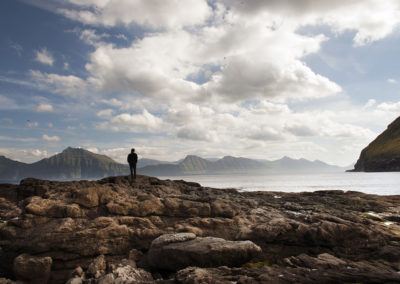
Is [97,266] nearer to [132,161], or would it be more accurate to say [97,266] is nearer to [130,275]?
[130,275]

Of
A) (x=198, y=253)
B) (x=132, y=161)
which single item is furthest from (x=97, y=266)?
(x=132, y=161)

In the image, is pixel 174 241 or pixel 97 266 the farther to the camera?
pixel 174 241

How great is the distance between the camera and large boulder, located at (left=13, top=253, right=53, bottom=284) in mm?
13469

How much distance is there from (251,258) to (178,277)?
500cm

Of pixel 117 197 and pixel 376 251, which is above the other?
pixel 117 197

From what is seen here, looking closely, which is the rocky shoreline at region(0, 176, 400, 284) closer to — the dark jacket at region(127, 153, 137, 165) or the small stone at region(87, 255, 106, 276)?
the small stone at region(87, 255, 106, 276)

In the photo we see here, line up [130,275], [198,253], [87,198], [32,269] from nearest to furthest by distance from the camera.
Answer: [130,275]
[198,253]
[32,269]
[87,198]

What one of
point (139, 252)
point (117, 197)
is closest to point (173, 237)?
point (139, 252)

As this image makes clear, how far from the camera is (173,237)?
14.5 m

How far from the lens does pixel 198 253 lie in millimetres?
12906

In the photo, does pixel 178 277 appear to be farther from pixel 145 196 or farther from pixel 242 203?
pixel 242 203

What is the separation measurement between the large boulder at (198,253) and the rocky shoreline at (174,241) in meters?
0.06

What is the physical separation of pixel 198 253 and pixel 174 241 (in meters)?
2.01

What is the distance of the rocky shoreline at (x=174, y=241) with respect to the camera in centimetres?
1182
